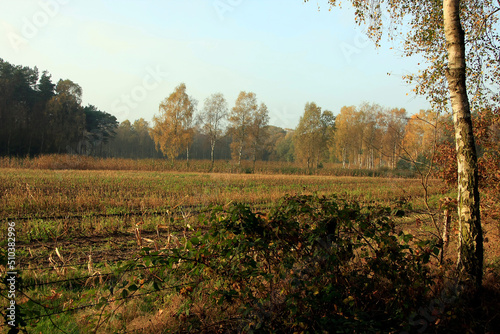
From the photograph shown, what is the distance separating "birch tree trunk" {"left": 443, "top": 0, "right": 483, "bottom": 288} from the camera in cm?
362

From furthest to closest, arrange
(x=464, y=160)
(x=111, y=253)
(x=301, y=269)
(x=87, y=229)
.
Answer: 1. (x=87, y=229)
2. (x=111, y=253)
3. (x=464, y=160)
4. (x=301, y=269)

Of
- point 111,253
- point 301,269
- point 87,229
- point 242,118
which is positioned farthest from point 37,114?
point 301,269

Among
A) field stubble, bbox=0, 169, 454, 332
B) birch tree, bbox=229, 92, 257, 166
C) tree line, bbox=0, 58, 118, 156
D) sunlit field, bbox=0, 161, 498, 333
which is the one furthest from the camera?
birch tree, bbox=229, 92, 257, 166

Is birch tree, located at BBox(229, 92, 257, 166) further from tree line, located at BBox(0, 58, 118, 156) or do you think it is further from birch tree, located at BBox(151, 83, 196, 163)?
tree line, located at BBox(0, 58, 118, 156)

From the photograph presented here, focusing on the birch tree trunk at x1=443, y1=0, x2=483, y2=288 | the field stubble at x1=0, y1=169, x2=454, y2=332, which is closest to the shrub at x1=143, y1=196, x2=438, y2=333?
the field stubble at x1=0, y1=169, x2=454, y2=332

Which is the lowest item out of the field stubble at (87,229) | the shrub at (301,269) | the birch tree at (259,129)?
the field stubble at (87,229)

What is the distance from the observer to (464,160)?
3.77 meters

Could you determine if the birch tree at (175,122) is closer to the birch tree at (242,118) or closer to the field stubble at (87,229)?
the birch tree at (242,118)

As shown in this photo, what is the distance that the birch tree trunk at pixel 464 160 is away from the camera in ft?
11.9

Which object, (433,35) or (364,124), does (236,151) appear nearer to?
(364,124)

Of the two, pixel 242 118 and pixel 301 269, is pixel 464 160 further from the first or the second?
pixel 242 118

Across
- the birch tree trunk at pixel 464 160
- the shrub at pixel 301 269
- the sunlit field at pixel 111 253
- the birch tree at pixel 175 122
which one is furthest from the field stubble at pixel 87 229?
the birch tree at pixel 175 122

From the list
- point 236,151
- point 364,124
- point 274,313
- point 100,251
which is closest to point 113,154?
point 236,151

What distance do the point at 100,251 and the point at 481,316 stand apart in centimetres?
648
